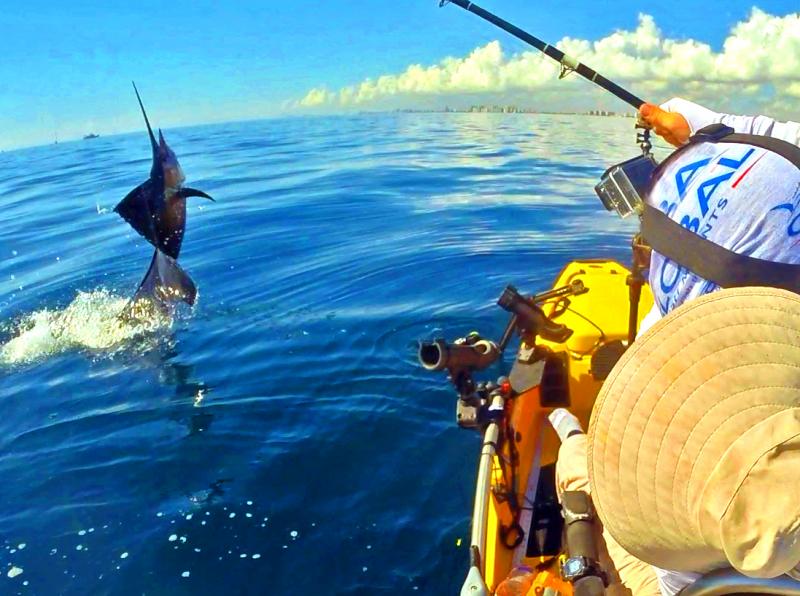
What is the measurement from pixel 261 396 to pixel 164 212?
219 cm

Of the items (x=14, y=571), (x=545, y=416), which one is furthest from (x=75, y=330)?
(x=545, y=416)

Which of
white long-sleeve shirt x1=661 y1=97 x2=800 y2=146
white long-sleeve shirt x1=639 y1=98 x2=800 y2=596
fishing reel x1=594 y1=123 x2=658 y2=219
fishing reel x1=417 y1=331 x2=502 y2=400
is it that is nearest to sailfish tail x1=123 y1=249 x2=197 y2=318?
fishing reel x1=417 y1=331 x2=502 y2=400

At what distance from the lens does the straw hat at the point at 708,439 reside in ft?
3.64

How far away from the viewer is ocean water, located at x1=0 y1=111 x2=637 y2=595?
13.4 feet

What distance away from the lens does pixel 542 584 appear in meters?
2.58

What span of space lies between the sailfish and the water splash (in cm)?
105

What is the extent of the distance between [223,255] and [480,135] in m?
21.4

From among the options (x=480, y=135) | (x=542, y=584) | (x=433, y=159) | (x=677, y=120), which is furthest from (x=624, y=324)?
(x=480, y=135)

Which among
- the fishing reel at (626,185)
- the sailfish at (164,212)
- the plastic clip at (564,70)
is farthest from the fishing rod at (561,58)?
the sailfish at (164,212)

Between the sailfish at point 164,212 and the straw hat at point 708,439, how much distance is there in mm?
6060

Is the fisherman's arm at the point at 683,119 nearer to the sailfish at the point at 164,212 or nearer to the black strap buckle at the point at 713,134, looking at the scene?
the black strap buckle at the point at 713,134

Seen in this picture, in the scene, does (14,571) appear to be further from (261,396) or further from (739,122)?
(739,122)

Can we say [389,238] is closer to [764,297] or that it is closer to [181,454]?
[181,454]

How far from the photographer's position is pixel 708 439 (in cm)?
121
